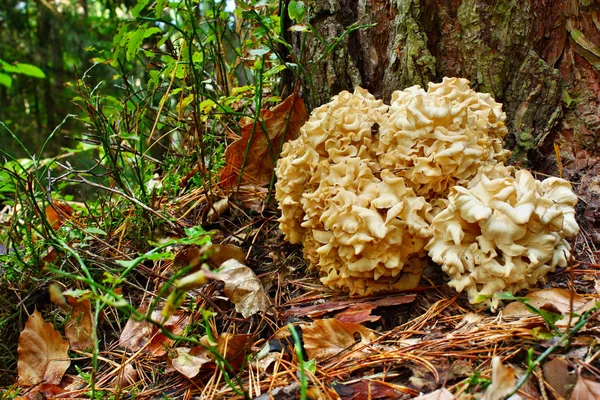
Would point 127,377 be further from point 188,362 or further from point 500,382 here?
point 500,382

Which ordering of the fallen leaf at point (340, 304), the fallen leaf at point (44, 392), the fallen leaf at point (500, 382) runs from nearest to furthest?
1. the fallen leaf at point (500, 382)
2. the fallen leaf at point (44, 392)
3. the fallen leaf at point (340, 304)

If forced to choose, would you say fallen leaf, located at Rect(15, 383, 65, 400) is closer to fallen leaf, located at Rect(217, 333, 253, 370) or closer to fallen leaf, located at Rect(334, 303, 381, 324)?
fallen leaf, located at Rect(217, 333, 253, 370)

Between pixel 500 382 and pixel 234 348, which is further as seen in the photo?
pixel 234 348

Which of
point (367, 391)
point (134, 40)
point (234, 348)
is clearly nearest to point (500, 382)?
point (367, 391)

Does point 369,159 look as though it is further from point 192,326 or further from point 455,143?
point 192,326

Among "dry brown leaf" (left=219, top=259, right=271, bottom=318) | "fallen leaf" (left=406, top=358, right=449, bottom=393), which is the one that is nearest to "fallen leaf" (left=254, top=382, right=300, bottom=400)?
"fallen leaf" (left=406, top=358, right=449, bottom=393)

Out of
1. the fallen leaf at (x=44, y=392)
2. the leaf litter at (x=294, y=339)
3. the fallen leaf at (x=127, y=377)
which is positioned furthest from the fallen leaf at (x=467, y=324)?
the fallen leaf at (x=44, y=392)

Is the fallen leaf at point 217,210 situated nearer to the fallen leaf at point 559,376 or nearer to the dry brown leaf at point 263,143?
the dry brown leaf at point 263,143
